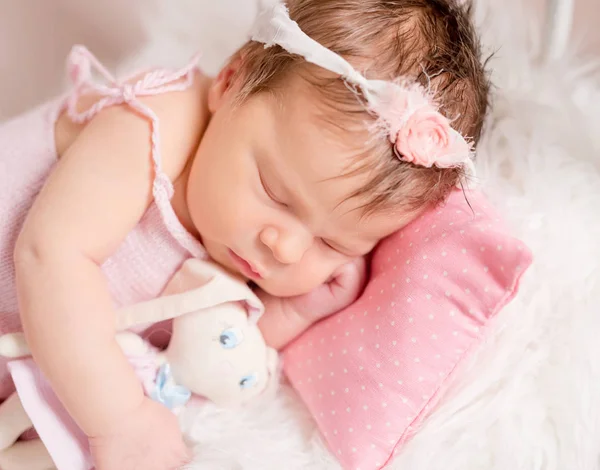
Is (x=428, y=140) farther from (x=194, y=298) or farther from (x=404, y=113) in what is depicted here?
(x=194, y=298)

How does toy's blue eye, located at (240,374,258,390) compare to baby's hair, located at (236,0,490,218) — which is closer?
baby's hair, located at (236,0,490,218)

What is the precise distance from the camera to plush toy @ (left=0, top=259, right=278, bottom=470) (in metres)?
0.95

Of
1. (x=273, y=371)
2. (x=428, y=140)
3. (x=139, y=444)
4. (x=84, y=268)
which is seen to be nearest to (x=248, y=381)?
(x=273, y=371)

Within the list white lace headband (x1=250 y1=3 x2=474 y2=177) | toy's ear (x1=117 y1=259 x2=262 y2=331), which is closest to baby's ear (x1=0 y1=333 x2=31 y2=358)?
toy's ear (x1=117 y1=259 x2=262 y2=331)

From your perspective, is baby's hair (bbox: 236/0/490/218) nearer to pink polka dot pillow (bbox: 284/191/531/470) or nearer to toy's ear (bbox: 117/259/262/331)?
pink polka dot pillow (bbox: 284/191/531/470)

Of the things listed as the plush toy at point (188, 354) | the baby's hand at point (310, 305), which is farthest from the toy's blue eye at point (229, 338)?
the baby's hand at point (310, 305)

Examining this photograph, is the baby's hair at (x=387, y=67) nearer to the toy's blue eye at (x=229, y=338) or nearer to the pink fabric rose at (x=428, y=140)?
the pink fabric rose at (x=428, y=140)

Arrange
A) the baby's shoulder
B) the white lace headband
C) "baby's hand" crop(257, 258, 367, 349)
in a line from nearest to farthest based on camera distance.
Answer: the white lace headband → the baby's shoulder → "baby's hand" crop(257, 258, 367, 349)

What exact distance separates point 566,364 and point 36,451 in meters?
0.72

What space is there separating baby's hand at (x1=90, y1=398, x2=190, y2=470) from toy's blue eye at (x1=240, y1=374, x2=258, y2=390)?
0.39ft

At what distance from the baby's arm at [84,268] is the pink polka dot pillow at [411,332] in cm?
27

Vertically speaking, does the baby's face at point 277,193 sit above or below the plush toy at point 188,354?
above

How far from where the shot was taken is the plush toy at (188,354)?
949mm

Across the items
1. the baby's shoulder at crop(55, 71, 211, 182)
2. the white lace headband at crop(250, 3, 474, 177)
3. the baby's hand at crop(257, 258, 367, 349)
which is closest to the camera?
the white lace headband at crop(250, 3, 474, 177)
